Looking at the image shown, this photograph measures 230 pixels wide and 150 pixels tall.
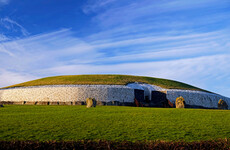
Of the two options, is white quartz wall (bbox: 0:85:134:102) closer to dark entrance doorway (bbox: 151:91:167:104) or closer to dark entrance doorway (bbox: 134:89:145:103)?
dark entrance doorway (bbox: 134:89:145:103)

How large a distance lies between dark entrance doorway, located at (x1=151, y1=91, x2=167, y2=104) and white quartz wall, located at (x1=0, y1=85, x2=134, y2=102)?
4.86m

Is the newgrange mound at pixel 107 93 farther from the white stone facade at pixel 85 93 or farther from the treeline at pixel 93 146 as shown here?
the treeline at pixel 93 146

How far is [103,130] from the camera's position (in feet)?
43.4

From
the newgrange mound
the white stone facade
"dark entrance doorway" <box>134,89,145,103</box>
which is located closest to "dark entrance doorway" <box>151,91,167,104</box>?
the newgrange mound

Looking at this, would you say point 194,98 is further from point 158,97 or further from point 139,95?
point 139,95

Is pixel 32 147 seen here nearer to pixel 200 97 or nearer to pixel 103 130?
pixel 103 130

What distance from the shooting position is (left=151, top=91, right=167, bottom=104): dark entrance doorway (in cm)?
3906

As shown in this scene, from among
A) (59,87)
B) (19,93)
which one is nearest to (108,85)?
(59,87)

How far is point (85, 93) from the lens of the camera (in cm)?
3566

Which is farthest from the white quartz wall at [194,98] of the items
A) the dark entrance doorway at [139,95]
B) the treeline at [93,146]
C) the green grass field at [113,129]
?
the treeline at [93,146]

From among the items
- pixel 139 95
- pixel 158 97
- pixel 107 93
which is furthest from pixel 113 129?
pixel 158 97

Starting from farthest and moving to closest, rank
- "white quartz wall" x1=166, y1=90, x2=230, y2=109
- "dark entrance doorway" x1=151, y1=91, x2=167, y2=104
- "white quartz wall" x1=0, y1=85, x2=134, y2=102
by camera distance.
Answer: "white quartz wall" x1=166, y1=90, x2=230, y2=109 < "dark entrance doorway" x1=151, y1=91, x2=167, y2=104 < "white quartz wall" x1=0, y1=85, x2=134, y2=102

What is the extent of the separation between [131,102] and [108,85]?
205 inches

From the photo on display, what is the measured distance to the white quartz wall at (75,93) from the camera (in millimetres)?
35344
